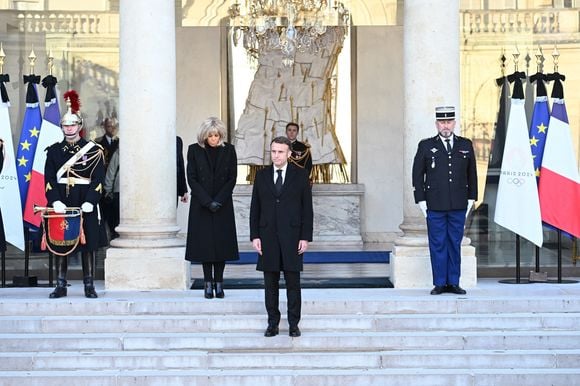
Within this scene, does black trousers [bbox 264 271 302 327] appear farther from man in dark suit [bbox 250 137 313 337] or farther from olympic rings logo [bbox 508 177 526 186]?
olympic rings logo [bbox 508 177 526 186]

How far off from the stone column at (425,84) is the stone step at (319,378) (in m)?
2.30

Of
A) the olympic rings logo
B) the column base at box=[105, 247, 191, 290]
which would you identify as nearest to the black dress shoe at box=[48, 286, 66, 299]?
the column base at box=[105, 247, 191, 290]

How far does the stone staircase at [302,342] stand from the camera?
31.4 feet

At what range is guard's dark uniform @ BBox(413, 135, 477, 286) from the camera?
1126 centimetres

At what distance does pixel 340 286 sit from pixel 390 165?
4583 mm

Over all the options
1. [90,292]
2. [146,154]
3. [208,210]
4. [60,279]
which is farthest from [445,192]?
[60,279]

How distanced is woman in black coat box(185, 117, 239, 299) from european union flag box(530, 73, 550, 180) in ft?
11.8

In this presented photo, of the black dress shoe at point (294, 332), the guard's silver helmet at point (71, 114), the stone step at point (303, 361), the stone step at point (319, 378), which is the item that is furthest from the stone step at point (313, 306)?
the guard's silver helmet at point (71, 114)

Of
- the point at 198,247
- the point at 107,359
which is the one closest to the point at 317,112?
the point at 198,247

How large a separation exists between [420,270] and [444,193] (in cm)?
98

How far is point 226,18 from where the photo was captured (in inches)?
642

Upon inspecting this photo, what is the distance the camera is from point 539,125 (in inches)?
506

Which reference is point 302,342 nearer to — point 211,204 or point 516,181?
point 211,204

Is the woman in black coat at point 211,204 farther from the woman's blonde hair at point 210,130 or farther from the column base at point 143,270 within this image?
the column base at point 143,270
